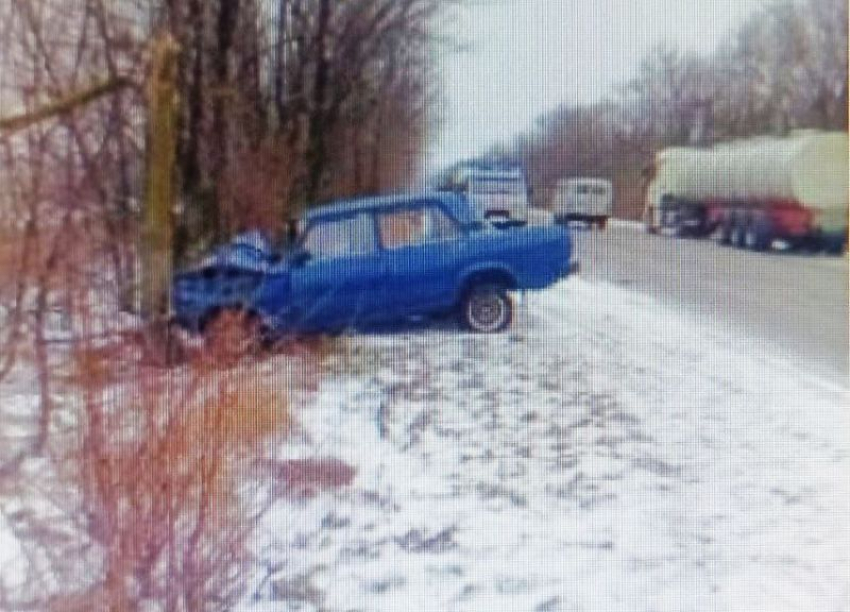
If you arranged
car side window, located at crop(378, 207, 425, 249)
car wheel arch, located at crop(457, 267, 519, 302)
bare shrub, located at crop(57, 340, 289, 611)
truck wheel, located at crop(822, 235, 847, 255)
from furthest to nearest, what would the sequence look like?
1. car wheel arch, located at crop(457, 267, 519, 302)
2. car side window, located at crop(378, 207, 425, 249)
3. truck wheel, located at crop(822, 235, 847, 255)
4. bare shrub, located at crop(57, 340, 289, 611)

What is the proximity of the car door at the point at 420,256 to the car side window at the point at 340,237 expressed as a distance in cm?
2

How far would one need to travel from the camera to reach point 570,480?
1.11m

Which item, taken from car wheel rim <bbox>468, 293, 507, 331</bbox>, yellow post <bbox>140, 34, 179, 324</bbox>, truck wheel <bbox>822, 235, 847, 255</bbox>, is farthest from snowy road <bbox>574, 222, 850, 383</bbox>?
yellow post <bbox>140, 34, 179, 324</bbox>

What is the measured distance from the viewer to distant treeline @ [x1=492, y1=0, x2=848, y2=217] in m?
0.93

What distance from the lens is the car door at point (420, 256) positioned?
114cm

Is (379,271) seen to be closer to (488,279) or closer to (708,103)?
(488,279)

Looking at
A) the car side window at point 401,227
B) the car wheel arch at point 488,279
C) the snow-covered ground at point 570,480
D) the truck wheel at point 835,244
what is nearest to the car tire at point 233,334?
the snow-covered ground at point 570,480

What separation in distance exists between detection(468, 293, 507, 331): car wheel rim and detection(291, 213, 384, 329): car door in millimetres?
194

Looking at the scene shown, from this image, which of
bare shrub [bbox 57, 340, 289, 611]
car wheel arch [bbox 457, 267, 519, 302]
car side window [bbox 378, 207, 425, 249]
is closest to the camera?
bare shrub [bbox 57, 340, 289, 611]

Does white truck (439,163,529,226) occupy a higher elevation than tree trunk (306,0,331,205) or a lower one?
lower

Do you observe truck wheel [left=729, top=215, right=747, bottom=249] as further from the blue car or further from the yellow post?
the yellow post

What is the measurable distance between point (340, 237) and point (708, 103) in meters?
0.44

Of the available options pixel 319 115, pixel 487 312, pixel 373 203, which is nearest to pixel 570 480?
pixel 487 312

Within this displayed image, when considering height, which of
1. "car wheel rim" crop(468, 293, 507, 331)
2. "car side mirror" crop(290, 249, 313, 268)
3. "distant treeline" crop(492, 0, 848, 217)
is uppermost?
"distant treeline" crop(492, 0, 848, 217)
